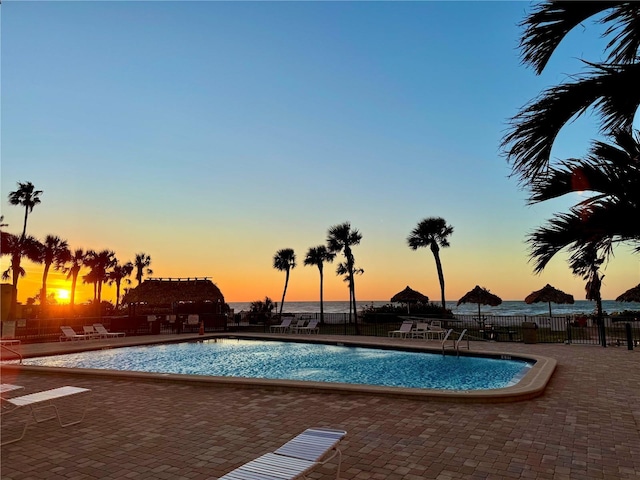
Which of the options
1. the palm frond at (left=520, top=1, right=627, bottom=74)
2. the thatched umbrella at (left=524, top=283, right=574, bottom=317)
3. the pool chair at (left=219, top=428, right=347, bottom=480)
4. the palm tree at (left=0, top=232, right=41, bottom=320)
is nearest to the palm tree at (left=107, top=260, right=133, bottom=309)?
the palm tree at (left=0, top=232, right=41, bottom=320)

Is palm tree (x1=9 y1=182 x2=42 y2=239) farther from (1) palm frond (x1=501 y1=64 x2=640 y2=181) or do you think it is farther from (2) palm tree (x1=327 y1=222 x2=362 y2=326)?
(1) palm frond (x1=501 y1=64 x2=640 y2=181)

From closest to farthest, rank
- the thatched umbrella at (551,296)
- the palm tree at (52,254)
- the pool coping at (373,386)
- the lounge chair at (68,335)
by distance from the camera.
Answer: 1. the pool coping at (373,386)
2. the lounge chair at (68,335)
3. the thatched umbrella at (551,296)
4. the palm tree at (52,254)

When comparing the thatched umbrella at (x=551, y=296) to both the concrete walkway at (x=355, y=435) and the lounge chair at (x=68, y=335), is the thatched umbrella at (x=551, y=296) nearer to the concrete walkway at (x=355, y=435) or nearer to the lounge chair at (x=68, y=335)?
the concrete walkway at (x=355, y=435)

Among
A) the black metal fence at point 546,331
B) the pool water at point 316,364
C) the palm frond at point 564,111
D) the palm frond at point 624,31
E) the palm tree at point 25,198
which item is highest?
the palm tree at point 25,198

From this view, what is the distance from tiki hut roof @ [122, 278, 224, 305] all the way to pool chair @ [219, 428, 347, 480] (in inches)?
1126

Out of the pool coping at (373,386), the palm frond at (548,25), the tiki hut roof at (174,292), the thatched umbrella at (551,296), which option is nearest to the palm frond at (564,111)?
the palm frond at (548,25)

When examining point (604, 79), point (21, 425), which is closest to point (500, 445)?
point (604, 79)

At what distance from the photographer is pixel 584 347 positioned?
13.6 metres

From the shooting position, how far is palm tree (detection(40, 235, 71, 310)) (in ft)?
128

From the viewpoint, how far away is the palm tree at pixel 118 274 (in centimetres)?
6200

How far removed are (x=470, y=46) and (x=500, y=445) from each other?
7.93 metres

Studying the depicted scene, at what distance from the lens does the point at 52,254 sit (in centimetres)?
4081

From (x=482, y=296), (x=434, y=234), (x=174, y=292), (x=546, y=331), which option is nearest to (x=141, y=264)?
(x=174, y=292)

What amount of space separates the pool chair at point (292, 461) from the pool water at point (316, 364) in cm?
688
